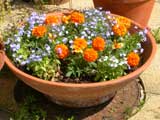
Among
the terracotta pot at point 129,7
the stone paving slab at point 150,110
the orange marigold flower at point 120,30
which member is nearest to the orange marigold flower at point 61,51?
the orange marigold flower at point 120,30

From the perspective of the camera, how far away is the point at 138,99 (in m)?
2.93

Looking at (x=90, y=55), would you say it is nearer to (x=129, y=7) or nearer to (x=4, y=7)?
(x=129, y=7)

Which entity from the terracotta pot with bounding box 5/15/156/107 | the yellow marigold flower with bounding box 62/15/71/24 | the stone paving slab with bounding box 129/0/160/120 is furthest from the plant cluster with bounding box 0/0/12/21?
the stone paving slab with bounding box 129/0/160/120

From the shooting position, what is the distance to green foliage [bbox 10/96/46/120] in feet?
8.95

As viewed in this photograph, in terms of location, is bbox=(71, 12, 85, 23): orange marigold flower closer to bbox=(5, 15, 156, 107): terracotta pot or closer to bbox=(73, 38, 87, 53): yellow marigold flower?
bbox=(73, 38, 87, 53): yellow marigold flower

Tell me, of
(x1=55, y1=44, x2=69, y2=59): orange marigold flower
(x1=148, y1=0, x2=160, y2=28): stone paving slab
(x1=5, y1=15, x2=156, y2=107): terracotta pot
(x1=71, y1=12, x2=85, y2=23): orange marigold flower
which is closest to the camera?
(x1=5, y1=15, x2=156, y2=107): terracotta pot

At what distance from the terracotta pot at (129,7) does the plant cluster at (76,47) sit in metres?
0.49

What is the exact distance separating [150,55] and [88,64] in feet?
1.43

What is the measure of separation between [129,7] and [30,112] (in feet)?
3.97

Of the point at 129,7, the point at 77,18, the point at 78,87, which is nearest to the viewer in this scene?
the point at 78,87

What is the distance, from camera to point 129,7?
3.32 m

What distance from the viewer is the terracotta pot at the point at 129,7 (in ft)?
10.8

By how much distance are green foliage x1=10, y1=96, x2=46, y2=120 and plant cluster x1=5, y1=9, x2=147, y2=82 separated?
279mm

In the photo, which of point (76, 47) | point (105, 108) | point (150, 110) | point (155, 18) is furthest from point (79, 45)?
point (155, 18)
